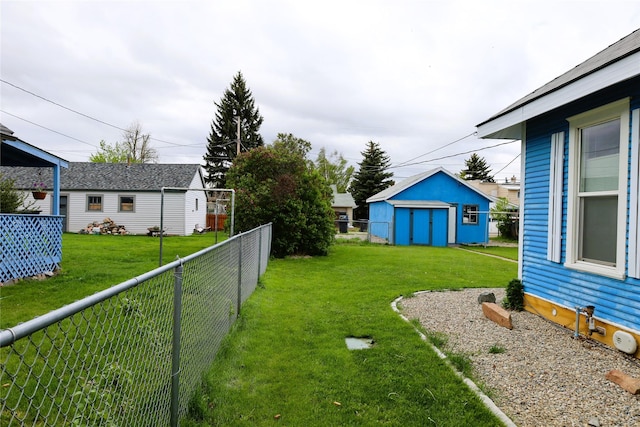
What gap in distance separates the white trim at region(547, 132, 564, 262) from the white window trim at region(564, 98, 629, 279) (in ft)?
0.43

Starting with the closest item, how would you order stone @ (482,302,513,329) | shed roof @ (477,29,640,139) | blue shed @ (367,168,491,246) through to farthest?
shed roof @ (477,29,640,139)
stone @ (482,302,513,329)
blue shed @ (367,168,491,246)

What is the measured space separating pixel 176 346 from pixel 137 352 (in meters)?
0.98

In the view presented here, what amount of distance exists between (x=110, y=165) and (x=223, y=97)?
20761 mm

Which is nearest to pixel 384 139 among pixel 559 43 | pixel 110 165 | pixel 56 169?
pixel 110 165

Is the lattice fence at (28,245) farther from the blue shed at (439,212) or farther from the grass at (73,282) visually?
the blue shed at (439,212)

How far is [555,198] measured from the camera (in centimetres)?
530

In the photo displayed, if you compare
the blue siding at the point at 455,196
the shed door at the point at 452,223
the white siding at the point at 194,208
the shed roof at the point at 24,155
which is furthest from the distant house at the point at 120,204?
the shed door at the point at 452,223

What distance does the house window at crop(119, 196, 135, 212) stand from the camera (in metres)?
22.2

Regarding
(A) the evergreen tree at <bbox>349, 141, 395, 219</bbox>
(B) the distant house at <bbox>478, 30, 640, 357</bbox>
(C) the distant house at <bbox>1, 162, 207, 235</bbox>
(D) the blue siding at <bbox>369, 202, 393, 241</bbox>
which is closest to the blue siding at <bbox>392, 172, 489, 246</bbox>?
(D) the blue siding at <bbox>369, 202, 393, 241</bbox>

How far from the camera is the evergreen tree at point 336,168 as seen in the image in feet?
170

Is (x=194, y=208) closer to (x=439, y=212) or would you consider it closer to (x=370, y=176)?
(x=439, y=212)

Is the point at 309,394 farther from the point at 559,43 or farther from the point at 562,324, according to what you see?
the point at 559,43

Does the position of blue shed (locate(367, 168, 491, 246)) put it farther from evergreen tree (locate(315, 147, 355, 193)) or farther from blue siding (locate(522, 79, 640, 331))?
evergreen tree (locate(315, 147, 355, 193))

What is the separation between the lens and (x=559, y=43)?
10102mm
